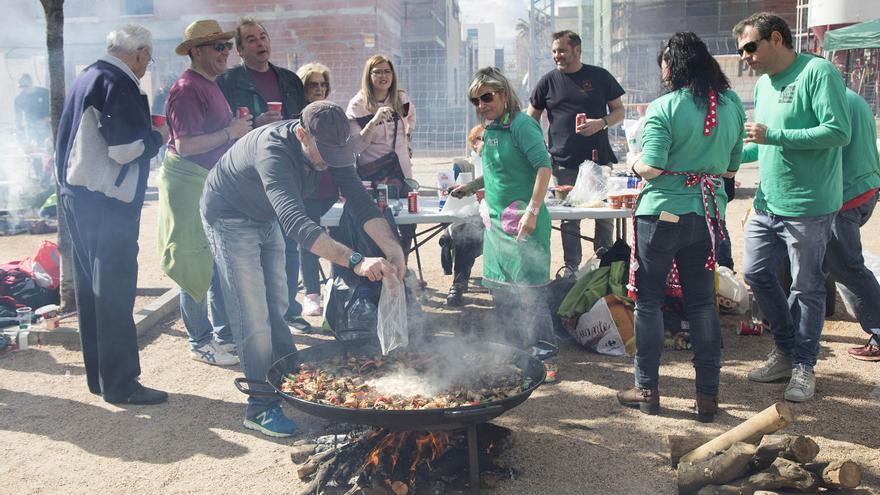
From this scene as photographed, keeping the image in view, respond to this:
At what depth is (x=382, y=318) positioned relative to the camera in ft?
11.6

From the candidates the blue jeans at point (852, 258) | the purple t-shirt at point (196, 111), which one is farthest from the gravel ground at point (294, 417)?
the purple t-shirt at point (196, 111)

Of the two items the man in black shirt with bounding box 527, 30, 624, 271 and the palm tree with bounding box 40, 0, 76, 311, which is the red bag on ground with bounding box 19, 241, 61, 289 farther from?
the man in black shirt with bounding box 527, 30, 624, 271

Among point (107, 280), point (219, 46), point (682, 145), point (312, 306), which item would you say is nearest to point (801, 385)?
point (682, 145)

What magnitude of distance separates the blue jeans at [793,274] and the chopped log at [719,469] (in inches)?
57.3

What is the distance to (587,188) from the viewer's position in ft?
19.3

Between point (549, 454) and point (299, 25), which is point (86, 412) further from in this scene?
point (299, 25)

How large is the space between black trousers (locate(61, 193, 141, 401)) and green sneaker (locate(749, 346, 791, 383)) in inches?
149

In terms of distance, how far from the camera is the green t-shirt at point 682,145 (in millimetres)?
3641

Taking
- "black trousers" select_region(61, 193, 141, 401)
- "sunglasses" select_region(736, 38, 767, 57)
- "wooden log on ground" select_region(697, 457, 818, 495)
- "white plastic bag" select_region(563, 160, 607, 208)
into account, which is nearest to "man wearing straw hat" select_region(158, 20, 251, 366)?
"black trousers" select_region(61, 193, 141, 401)

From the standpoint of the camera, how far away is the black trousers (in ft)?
14.0

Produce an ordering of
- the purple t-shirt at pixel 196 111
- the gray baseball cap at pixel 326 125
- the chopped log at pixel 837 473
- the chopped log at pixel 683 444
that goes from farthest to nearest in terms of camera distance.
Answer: the purple t-shirt at pixel 196 111 → the chopped log at pixel 683 444 → the gray baseball cap at pixel 326 125 → the chopped log at pixel 837 473

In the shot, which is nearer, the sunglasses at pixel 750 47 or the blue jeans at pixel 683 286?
the blue jeans at pixel 683 286

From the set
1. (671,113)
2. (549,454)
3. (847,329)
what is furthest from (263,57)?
(847,329)

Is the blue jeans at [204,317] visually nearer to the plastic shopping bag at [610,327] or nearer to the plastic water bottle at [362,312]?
the plastic water bottle at [362,312]
